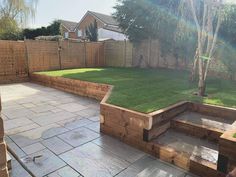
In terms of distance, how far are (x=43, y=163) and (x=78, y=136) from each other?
2.76 ft

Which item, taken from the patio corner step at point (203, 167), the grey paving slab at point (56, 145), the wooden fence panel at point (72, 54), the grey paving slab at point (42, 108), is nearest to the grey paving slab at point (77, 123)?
the grey paving slab at point (56, 145)

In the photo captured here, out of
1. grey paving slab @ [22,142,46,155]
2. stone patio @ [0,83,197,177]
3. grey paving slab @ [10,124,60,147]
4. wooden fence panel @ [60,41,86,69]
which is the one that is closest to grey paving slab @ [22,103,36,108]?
stone patio @ [0,83,197,177]

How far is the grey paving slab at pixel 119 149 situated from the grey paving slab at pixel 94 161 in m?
0.09

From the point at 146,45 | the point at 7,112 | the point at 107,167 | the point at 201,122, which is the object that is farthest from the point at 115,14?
the point at 107,167

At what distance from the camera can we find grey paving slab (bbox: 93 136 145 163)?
272 centimetres

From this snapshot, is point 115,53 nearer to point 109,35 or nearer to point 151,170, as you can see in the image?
point 109,35

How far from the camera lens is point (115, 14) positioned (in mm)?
10062

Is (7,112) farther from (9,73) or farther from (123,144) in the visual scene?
(9,73)

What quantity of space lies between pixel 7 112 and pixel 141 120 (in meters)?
3.31

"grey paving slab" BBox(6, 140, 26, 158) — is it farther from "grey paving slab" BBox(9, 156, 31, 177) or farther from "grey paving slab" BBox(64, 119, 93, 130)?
"grey paving slab" BBox(64, 119, 93, 130)

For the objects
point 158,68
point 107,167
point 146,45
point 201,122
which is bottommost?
point 107,167

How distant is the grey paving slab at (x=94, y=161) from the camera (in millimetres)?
2379

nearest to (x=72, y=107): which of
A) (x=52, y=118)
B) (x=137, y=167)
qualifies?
(x=52, y=118)

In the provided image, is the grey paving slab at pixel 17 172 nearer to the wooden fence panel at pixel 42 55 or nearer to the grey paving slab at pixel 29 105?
the grey paving slab at pixel 29 105
